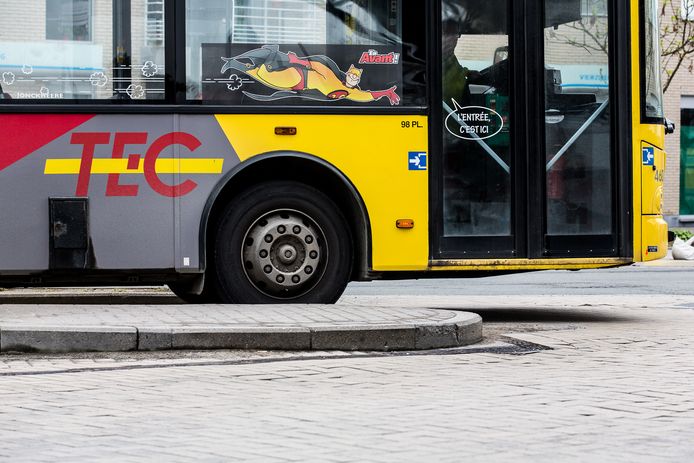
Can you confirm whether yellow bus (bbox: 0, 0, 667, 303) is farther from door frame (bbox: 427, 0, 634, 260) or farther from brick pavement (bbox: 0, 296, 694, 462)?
brick pavement (bbox: 0, 296, 694, 462)

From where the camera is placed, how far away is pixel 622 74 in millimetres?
10930

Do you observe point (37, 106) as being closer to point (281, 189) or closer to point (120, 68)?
point (120, 68)

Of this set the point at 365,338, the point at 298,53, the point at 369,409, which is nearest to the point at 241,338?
the point at 365,338

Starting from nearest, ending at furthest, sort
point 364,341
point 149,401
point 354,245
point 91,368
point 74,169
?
point 149,401 < point 91,368 < point 364,341 < point 74,169 < point 354,245

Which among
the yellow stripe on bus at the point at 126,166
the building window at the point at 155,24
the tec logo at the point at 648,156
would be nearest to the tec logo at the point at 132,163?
the yellow stripe on bus at the point at 126,166

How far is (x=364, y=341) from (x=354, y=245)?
2.04 metres

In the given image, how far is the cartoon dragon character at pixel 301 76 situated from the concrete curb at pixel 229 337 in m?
2.29

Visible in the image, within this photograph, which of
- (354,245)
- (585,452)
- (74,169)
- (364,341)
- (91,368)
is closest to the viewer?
(585,452)

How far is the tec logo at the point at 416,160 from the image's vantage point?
34.0 feet

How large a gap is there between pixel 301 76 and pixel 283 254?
1.39m

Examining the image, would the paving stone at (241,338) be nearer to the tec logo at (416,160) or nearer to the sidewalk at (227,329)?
the sidewalk at (227,329)

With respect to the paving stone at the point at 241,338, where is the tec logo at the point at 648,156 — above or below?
above

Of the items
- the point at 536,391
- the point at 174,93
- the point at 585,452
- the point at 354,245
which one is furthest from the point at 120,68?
the point at 585,452

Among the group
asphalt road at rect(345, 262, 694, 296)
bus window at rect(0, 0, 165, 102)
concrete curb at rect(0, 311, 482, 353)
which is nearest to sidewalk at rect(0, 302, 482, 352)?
concrete curb at rect(0, 311, 482, 353)
